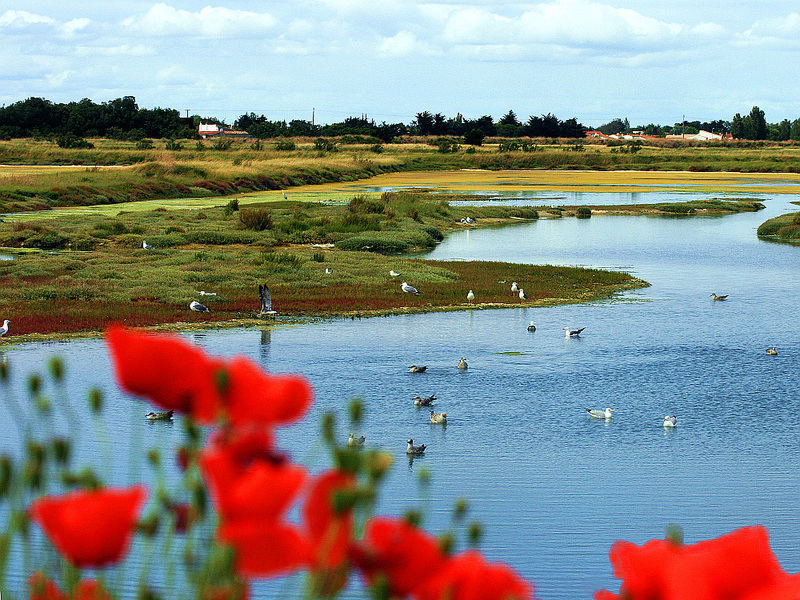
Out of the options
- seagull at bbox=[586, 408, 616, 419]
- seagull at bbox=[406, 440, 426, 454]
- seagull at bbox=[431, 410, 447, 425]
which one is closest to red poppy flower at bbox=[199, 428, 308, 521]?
seagull at bbox=[406, 440, 426, 454]

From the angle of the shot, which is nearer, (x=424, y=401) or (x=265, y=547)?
(x=265, y=547)

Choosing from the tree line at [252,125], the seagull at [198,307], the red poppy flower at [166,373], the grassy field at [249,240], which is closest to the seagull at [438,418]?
the grassy field at [249,240]

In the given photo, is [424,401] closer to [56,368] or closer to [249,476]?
[56,368]

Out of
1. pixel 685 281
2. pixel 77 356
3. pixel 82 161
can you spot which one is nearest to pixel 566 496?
pixel 77 356

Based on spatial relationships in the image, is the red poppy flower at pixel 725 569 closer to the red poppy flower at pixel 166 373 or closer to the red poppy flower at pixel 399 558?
the red poppy flower at pixel 399 558

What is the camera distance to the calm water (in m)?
Answer: 12.2

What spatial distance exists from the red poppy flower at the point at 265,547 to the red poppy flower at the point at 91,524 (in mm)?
116

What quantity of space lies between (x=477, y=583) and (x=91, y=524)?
46cm

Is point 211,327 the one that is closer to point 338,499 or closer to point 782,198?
point 338,499

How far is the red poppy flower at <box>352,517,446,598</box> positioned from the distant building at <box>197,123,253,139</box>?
14819cm

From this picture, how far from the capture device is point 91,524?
1121 millimetres

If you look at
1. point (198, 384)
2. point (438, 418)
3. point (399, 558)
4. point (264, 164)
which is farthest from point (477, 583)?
point (264, 164)

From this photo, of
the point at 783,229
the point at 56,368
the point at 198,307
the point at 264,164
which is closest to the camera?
the point at 56,368

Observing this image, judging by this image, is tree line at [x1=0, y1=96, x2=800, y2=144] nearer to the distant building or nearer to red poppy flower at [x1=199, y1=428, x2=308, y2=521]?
the distant building
